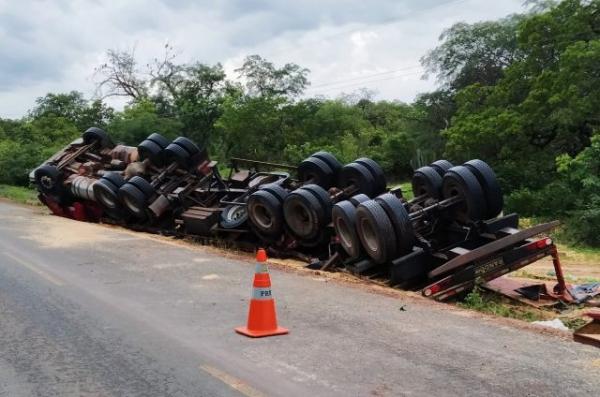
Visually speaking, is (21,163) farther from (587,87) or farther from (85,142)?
(587,87)

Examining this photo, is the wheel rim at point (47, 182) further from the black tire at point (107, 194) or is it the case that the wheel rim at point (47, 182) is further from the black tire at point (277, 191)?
the black tire at point (277, 191)

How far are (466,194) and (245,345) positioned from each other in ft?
16.3

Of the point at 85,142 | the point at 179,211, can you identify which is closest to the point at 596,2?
the point at 179,211

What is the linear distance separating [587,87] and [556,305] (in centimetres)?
1464

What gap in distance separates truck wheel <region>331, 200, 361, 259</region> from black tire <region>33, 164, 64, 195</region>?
37.7 feet

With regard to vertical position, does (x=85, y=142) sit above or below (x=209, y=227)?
above

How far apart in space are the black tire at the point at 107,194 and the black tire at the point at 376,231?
8783mm

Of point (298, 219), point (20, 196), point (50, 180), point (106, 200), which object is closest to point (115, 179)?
point (106, 200)

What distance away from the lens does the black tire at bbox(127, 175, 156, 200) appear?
617 inches

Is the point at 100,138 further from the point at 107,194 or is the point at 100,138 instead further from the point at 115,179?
the point at 107,194

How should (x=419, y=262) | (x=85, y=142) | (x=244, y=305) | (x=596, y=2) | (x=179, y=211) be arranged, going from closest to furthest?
(x=244, y=305), (x=419, y=262), (x=179, y=211), (x=85, y=142), (x=596, y=2)

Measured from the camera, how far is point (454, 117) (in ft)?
89.4

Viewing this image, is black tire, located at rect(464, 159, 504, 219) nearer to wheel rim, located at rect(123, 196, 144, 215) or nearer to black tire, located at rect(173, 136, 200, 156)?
black tire, located at rect(173, 136, 200, 156)

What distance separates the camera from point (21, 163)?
40.8m
